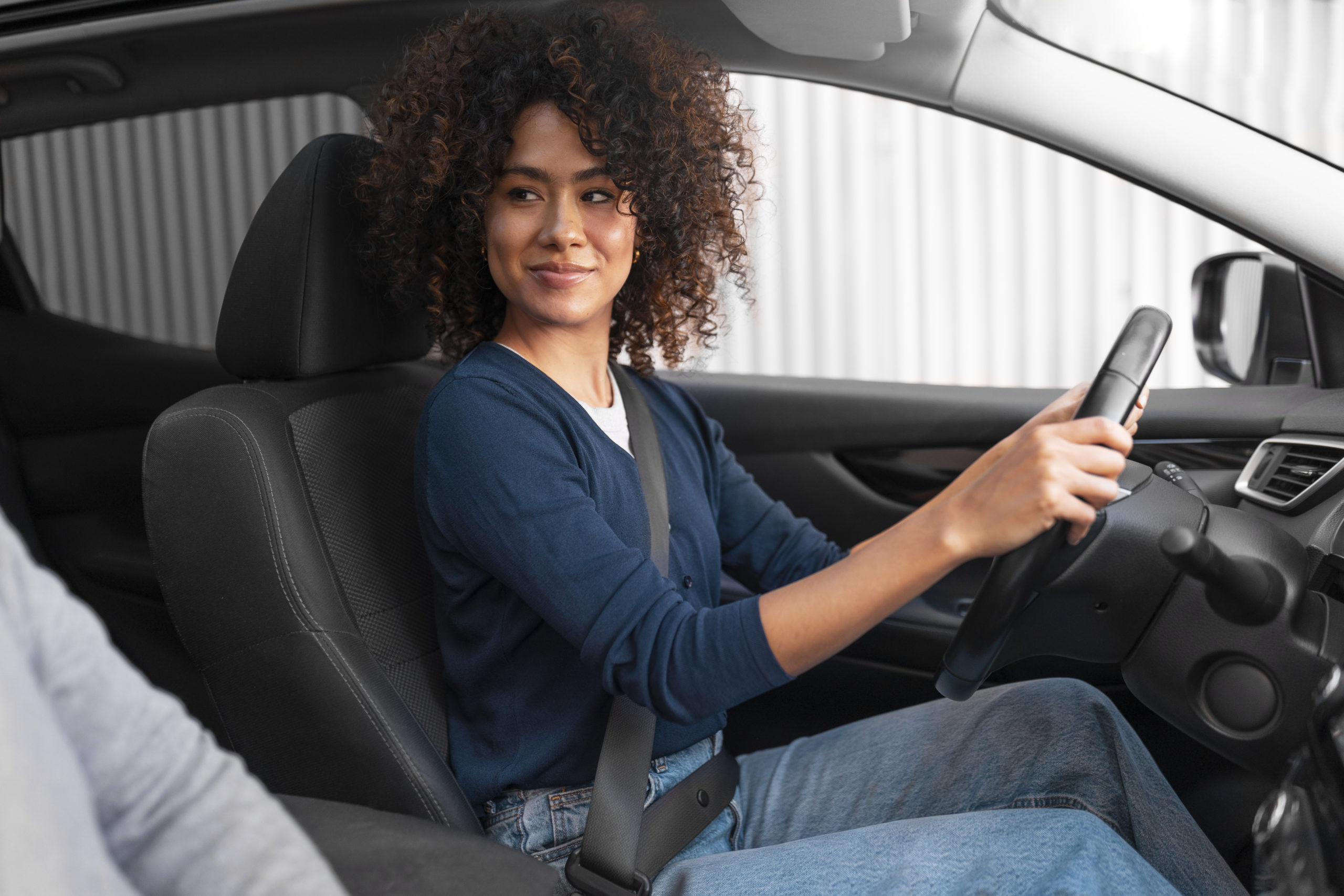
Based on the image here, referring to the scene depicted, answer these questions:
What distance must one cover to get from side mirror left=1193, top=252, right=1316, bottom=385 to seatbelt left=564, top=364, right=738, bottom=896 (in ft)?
3.13

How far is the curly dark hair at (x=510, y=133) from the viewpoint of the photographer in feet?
4.29

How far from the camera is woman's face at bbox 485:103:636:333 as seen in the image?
4.12 ft

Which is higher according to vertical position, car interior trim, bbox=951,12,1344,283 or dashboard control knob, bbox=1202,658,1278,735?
car interior trim, bbox=951,12,1344,283

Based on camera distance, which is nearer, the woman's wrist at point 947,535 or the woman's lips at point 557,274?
the woman's wrist at point 947,535

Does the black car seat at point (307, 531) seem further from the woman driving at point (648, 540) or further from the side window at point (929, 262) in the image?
the side window at point (929, 262)

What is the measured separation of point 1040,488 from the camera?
0.92m

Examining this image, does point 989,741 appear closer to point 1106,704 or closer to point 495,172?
point 1106,704

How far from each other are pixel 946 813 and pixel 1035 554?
1.39ft

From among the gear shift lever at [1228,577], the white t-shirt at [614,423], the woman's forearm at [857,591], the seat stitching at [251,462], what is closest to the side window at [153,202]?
the seat stitching at [251,462]

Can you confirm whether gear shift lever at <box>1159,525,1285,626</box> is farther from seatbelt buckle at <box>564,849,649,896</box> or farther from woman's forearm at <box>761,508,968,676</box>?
seatbelt buckle at <box>564,849,649,896</box>

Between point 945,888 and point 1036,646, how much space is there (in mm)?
385

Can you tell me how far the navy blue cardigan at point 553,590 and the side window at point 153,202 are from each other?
1521 millimetres

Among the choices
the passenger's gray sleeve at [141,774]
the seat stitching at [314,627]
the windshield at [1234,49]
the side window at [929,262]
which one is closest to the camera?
the passenger's gray sleeve at [141,774]

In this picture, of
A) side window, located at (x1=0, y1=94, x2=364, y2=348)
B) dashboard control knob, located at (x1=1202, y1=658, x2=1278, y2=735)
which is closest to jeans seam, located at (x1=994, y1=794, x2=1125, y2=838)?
dashboard control knob, located at (x1=1202, y1=658, x2=1278, y2=735)
